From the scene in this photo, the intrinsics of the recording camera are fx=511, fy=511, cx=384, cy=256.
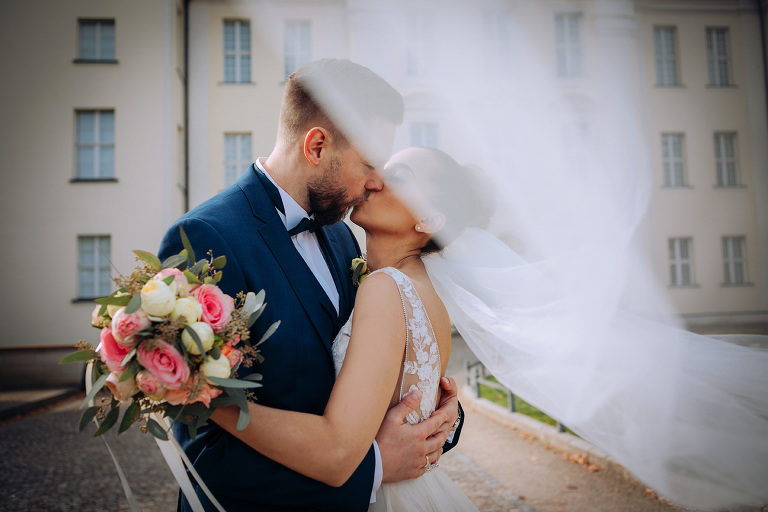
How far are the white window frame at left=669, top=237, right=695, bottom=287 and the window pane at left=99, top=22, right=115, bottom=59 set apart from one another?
66.4 feet

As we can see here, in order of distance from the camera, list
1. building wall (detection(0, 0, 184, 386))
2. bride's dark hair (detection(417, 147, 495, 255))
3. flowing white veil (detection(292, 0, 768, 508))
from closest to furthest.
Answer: flowing white veil (detection(292, 0, 768, 508))
bride's dark hair (detection(417, 147, 495, 255))
building wall (detection(0, 0, 184, 386))

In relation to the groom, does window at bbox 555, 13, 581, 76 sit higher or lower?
higher

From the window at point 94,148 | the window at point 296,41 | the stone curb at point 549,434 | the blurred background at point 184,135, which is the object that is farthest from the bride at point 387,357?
the window at point 94,148

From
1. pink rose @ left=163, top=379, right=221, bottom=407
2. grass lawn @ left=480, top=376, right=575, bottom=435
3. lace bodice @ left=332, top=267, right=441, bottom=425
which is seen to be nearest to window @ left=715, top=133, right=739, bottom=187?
grass lawn @ left=480, top=376, right=575, bottom=435

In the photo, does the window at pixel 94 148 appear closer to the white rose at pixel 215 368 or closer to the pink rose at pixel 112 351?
the pink rose at pixel 112 351

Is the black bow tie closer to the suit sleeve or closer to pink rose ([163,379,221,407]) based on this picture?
the suit sleeve

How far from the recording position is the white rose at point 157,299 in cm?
140

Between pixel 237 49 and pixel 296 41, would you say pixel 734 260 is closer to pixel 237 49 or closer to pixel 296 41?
pixel 296 41

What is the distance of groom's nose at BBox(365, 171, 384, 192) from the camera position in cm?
233

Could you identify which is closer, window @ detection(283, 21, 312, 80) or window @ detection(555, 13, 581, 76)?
window @ detection(555, 13, 581, 76)

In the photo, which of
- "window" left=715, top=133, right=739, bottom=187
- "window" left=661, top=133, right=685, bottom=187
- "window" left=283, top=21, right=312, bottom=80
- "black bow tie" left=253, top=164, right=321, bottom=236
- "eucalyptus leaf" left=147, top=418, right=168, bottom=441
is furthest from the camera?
"window" left=715, top=133, right=739, bottom=187

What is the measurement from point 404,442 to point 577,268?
4.77ft

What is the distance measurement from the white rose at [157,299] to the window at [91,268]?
15.5 m

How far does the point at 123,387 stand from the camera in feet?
4.72
